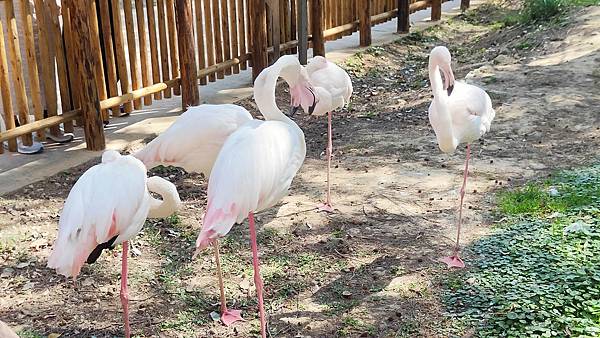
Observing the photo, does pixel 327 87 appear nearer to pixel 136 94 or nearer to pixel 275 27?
pixel 136 94

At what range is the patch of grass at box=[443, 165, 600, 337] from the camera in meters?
3.93

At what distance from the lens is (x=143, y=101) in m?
7.73

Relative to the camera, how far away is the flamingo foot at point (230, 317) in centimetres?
417

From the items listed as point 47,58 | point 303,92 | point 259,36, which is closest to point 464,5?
point 259,36

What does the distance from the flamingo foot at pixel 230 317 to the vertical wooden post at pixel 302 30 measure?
5.49 metres

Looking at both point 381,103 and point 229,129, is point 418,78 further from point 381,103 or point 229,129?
point 229,129

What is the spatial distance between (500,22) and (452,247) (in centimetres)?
881

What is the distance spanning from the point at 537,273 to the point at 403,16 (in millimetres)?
7943

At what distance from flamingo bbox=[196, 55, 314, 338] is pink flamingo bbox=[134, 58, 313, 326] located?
29 cm

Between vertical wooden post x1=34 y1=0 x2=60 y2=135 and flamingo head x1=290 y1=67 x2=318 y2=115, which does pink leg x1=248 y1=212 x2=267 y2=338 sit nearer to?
flamingo head x1=290 y1=67 x2=318 y2=115

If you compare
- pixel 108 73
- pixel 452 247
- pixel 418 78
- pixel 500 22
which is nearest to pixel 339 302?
pixel 452 247

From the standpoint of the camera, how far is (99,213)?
3.52 m

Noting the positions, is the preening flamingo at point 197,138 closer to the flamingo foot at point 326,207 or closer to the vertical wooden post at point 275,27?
the flamingo foot at point 326,207

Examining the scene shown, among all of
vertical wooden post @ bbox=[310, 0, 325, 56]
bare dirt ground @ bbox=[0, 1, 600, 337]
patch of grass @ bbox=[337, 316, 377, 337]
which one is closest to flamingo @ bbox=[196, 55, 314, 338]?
Answer: patch of grass @ bbox=[337, 316, 377, 337]
